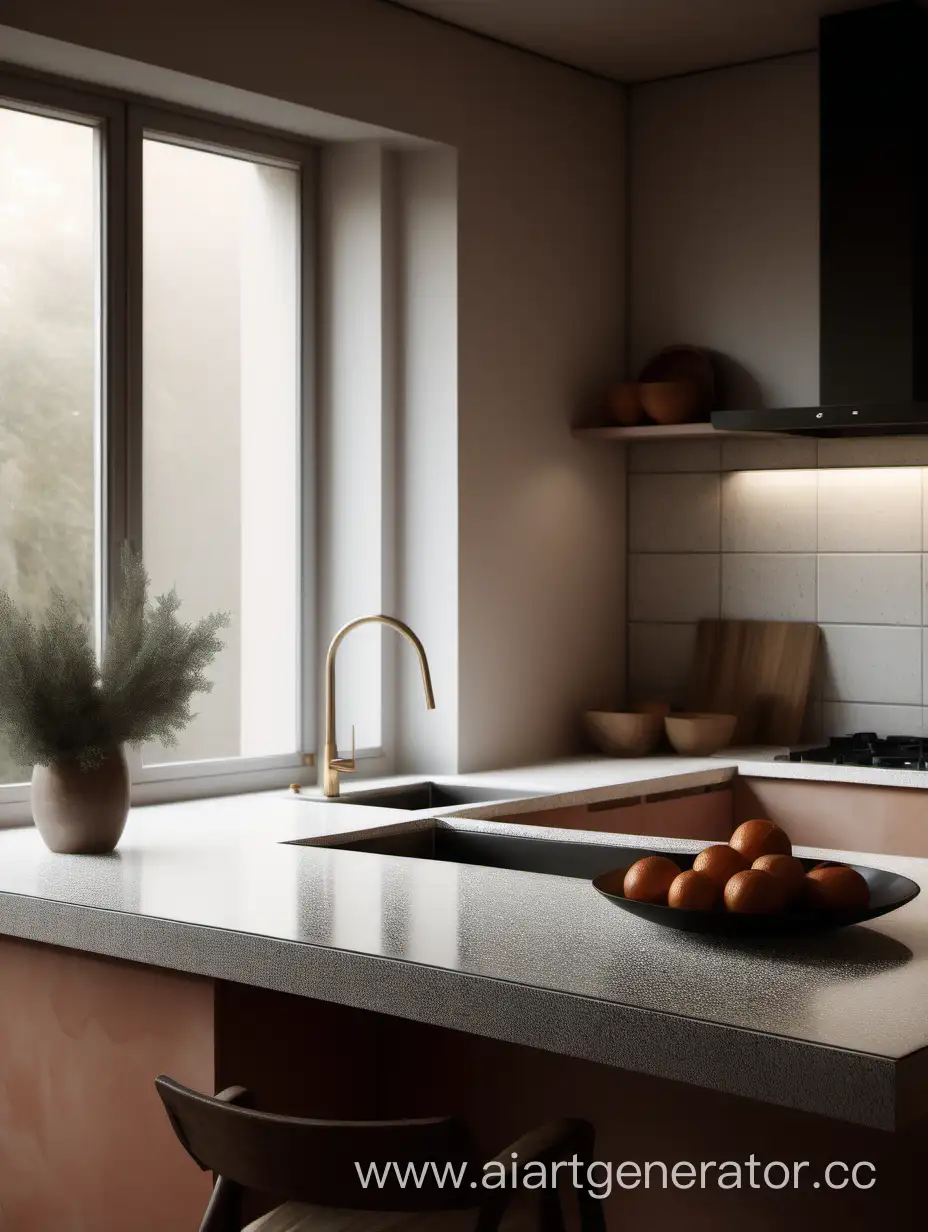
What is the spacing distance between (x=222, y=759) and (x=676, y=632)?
4.71 ft

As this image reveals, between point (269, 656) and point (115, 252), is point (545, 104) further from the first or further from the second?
point (269, 656)

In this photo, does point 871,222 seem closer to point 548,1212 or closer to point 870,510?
point 870,510

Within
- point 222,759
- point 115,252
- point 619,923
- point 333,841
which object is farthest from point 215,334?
point 619,923

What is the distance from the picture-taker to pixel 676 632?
4.32m

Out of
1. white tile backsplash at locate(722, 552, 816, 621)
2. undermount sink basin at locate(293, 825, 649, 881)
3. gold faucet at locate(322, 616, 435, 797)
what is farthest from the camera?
white tile backsplash at locate(722, 552, 816, 621)

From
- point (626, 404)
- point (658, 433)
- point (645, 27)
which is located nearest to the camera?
point (645, 27)

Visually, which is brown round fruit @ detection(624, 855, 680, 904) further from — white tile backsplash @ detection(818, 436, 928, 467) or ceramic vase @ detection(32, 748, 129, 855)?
white tile backsplash @ detection(818, 436, 928, 467)

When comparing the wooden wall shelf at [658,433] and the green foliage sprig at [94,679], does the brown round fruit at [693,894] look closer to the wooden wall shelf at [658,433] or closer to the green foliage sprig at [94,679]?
the green foliage sprig at [94,679]

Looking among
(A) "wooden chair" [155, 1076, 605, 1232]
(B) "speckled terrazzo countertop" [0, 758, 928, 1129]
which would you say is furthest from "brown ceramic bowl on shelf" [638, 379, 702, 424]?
(A) "wooden chair" [155, 1076, 605, 1232]

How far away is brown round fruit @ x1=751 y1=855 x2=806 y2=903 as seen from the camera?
69.5 inches

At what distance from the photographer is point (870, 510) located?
4.00 meters

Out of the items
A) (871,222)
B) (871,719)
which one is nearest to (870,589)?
(871,719)

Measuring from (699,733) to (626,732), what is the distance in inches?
7.5

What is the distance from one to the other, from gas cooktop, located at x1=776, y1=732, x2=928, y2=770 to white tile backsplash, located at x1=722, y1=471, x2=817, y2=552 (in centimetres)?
55
